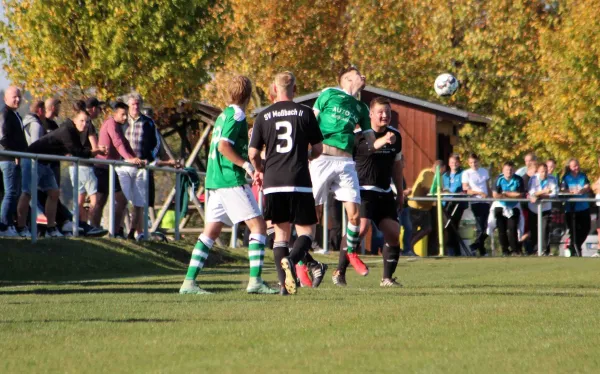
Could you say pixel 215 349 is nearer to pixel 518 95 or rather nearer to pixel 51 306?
pixel 51 306

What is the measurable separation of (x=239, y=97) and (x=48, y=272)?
17.2 feet

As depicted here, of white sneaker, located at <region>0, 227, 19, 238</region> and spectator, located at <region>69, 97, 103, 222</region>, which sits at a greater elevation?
spectator, located at <region>69, 97, 103, 222</region>

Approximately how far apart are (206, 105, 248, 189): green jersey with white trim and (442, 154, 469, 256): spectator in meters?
15.0

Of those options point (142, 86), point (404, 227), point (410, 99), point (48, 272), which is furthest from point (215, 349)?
point (142, 86)

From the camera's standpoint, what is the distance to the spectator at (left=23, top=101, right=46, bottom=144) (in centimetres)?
1655

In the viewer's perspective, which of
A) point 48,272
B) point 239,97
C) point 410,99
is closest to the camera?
point 239,97

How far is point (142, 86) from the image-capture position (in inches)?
1345

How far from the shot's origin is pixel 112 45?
1318 inches

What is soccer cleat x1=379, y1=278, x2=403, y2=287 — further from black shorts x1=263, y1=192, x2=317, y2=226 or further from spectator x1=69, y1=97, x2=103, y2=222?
spectator x1=69, y1=97, x2=103, y2=222

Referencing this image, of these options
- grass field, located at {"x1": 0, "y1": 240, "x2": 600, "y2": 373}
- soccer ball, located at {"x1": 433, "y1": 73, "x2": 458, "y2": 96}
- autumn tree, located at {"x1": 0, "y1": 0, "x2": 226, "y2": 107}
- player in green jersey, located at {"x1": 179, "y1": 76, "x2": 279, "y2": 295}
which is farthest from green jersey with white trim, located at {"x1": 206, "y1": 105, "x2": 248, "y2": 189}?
autumn tree, located at {"x1": 0, "y1": 0, "x2": 226, "y2": 107}

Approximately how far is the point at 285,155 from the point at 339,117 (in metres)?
1.41

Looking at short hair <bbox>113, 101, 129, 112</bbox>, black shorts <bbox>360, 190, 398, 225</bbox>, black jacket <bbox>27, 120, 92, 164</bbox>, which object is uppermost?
short hair <bbox>113, 101, 129, 112</bbox>

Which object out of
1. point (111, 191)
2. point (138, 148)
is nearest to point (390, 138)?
point (111, 191)

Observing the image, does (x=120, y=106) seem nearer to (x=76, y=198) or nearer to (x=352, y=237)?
(x=76, y=198)
